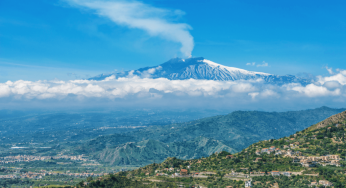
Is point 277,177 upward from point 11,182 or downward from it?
upward

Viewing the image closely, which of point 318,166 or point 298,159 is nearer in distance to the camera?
point 318,166

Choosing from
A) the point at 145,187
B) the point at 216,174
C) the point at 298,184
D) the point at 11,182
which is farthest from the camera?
the point at 11,182

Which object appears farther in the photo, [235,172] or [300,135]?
[300,135]

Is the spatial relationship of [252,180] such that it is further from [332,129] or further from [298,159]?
[332,129]

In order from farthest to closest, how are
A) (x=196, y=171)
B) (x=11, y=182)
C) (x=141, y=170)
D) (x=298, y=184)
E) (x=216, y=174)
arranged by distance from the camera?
(x=11, y=182) < (x=141, y=170) < (x=196, y=171) < (x=216, y=174) < (x=298, y=184)

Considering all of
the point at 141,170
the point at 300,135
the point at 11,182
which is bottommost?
the point at 11,182

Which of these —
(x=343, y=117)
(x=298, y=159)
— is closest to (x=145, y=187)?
(x=298, y=159)

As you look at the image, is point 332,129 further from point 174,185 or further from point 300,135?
point 174,185

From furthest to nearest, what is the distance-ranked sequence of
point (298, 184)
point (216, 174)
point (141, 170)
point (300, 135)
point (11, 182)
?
point (11, 182), point (300, 135), point (141, 170), point (216, 174), point (298, 184)

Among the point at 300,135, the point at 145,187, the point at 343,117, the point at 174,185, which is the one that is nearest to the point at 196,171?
the point at 174,185
